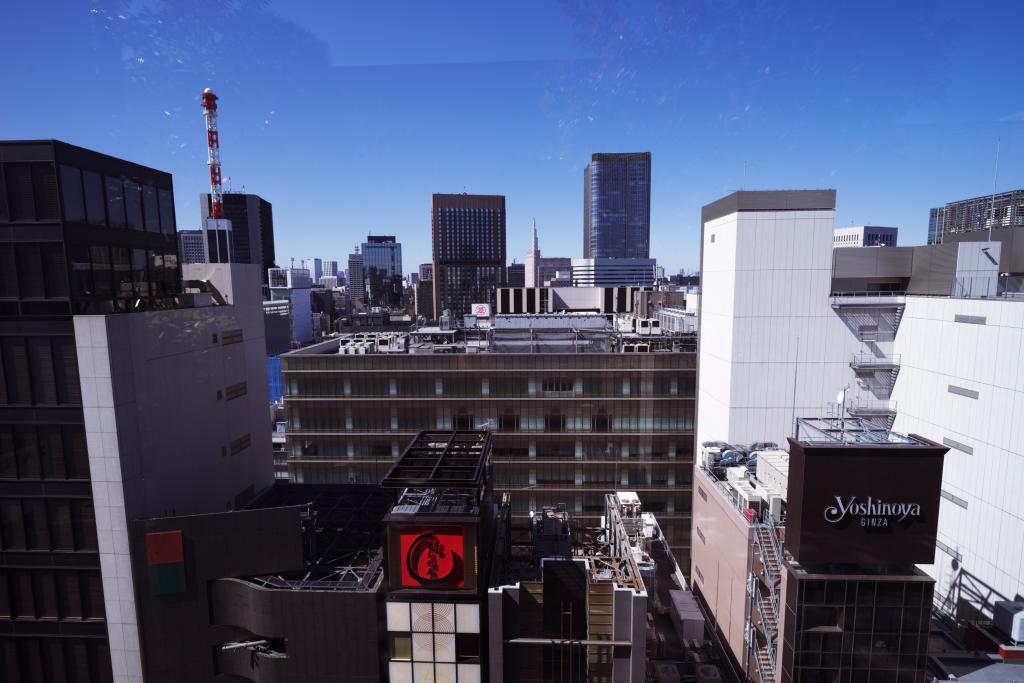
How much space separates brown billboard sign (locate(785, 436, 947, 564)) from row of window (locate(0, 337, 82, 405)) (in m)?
27.1

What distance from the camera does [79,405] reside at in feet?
59.7

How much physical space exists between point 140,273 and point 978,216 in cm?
5404

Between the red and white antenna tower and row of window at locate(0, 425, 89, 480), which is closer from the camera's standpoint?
row of window at locate(0, 425, 89, 480)

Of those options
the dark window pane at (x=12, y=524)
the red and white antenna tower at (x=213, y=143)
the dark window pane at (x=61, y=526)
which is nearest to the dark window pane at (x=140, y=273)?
the dark window pane at (x=61, y=526)

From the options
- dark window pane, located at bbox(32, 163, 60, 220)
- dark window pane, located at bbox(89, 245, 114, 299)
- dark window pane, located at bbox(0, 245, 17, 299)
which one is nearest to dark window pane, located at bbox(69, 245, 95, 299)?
dark window pane, located at bbox(89, 245, 114, 299)

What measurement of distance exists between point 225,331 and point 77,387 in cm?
703

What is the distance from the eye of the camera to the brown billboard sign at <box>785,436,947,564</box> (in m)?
18.0

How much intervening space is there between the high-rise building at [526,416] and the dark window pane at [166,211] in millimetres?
21979

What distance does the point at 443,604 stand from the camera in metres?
18.8

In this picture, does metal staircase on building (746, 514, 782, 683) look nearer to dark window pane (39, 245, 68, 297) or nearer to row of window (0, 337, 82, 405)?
row of window (0, 337, 82, 405)

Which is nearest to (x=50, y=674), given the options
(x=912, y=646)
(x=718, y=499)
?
(x=718, y=499)

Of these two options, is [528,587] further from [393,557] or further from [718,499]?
[718,499]

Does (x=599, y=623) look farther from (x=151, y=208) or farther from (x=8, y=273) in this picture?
(x=151, y=208)

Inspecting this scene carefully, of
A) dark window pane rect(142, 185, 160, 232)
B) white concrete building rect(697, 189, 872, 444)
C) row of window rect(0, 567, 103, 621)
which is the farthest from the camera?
white concrete building rect(697, 189, 872, 444)
